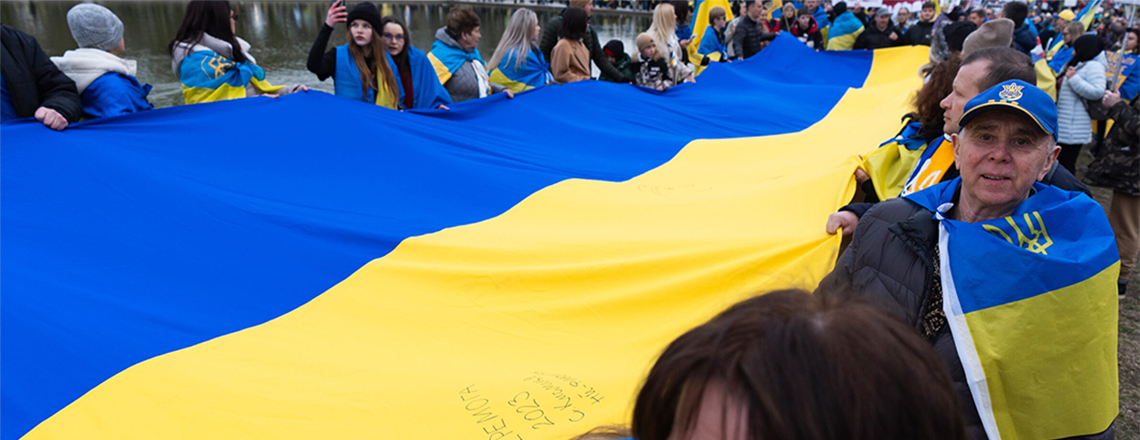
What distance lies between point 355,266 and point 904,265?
1530 mm

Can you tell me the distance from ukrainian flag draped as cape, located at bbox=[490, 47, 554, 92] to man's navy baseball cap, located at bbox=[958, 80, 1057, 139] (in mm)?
3573

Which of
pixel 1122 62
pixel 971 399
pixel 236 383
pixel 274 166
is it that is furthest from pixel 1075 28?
pixel 236 383

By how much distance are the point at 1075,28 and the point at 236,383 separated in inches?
265

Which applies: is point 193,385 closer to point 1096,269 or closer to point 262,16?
point 1096,269

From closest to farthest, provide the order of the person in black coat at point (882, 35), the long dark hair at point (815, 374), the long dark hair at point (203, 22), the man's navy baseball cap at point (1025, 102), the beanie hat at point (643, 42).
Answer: the long dark hair at point (815, 374) < the man's navy baseball cap at point (1025, 102) < the long dark hair at point (203, 22) < the beanie hat at point (643, 42) < the person in black coat at point (882, 35)

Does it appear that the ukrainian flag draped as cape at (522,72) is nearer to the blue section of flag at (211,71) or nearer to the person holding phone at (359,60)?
the person holding phone at (359,60)

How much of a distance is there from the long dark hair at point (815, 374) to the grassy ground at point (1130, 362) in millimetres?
2435

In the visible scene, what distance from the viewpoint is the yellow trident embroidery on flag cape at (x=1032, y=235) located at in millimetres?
1205

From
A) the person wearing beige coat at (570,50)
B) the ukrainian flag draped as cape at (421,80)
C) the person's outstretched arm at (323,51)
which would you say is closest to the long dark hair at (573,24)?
the person wearing beige coat at (570,50)

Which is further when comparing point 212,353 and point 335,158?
point 335,158

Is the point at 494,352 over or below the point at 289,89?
below

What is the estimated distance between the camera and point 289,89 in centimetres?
319

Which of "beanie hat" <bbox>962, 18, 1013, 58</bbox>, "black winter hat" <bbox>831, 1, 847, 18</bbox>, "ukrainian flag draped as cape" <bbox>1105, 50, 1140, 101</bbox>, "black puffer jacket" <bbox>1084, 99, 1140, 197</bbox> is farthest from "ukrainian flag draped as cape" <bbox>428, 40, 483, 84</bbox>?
"black winter hat" <bbox>831, 1, 847, 18</bbox>

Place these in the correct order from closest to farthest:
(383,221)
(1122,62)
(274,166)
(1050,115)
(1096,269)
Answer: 1. (1096,269)
2. (1050,115)
3. (383,221)
4. (274,166)
5. (1122,62)
